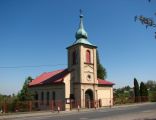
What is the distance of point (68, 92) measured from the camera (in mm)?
40469

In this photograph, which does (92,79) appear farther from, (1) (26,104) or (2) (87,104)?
(1) (26,104)

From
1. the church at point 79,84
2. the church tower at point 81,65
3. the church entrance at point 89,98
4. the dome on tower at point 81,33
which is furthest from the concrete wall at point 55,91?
the dome on tower at point 81,33

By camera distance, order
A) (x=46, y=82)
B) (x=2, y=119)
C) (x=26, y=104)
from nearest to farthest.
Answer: (x=2, y=119) → (x=26, y=104) → (x=46, y=82)

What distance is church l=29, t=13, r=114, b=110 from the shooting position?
4034 centimetres

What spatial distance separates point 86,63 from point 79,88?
13.8ft

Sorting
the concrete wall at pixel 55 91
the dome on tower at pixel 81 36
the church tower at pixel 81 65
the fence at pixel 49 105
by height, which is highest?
the dome on tower at pixel 81 36

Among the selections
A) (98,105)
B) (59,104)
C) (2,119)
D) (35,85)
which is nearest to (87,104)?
(98,105)

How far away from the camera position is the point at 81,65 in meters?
41.2

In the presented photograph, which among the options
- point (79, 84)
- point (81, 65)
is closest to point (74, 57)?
point (81, 65)

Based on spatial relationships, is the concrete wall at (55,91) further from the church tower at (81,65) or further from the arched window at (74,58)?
the arched window at (74,58)

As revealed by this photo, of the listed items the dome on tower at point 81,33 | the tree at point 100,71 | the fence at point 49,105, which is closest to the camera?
the fence at point 49,105

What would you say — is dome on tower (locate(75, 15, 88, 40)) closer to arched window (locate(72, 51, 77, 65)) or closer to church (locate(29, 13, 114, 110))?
church (locate(29, 13, 114, 110))

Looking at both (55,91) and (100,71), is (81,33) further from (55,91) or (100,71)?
(100,71)

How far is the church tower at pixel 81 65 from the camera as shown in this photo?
40969 mm
